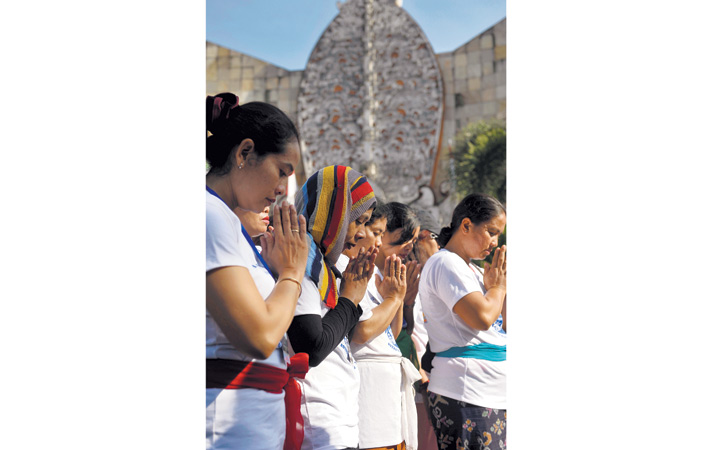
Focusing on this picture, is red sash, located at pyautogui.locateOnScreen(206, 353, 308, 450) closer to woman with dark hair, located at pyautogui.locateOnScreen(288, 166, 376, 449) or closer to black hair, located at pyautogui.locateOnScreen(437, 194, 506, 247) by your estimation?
woman with dark hair, located at pyautogui.locateOnScreen(288, 166, 376, 449)

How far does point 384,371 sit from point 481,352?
38 centimetres

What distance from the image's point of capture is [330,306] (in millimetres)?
1528

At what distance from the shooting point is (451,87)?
5.04 meters

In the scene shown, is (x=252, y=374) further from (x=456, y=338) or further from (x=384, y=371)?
(x=456, y=338)

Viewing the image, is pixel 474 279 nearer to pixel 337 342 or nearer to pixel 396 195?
pixel 337 342

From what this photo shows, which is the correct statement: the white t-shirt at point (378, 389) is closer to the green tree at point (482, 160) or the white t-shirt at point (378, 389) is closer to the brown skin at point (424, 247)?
the brown skin at point (424, 247)

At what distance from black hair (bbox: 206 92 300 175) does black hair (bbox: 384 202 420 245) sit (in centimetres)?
110

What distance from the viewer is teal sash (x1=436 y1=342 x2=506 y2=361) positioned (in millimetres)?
2084

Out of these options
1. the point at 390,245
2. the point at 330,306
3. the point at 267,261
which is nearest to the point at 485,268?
the point at 390,245

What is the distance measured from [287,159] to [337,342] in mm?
434

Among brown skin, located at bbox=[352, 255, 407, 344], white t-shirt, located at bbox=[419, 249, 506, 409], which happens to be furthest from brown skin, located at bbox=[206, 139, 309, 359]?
white t-shirt, located at bbox=[419, 249, 506, 409]

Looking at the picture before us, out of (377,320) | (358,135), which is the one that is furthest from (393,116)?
(377,320)

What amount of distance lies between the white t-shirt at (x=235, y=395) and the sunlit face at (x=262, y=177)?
0.08 m

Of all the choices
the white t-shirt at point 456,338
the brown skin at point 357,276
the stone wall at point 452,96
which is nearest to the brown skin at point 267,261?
the brown skin at point 357,276
